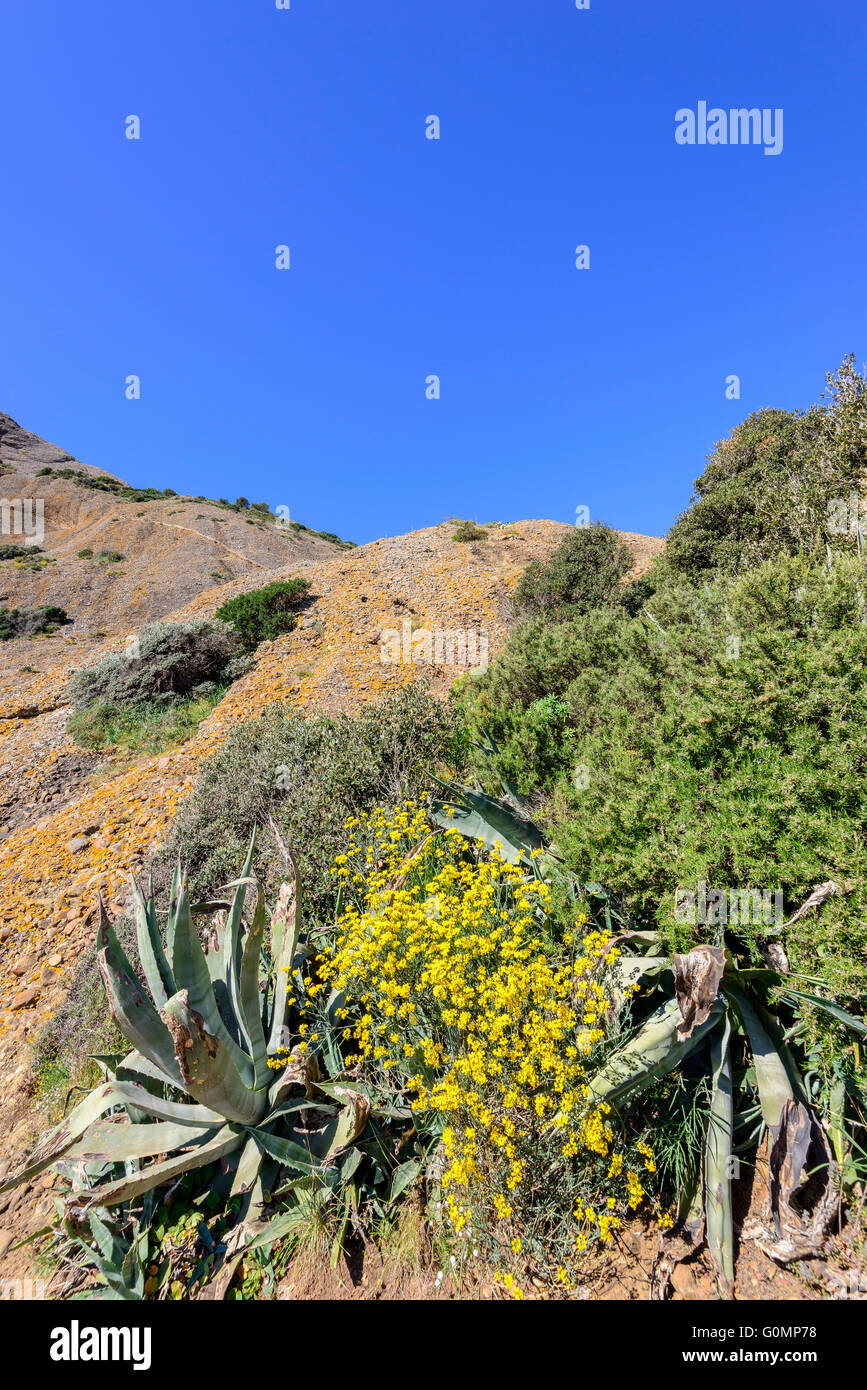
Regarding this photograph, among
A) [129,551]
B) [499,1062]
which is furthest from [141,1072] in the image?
[129,551]

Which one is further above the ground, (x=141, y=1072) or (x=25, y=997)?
(x=141, y=1072)

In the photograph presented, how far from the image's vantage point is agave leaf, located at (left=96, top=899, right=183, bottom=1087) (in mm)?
2658

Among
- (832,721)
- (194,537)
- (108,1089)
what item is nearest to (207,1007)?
(108,1089)

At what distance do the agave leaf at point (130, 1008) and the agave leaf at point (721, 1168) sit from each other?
2.54m

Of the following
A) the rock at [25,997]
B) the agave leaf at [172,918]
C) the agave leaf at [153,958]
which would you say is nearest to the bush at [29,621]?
the rock at [25,997]

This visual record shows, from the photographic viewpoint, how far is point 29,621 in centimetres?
1969

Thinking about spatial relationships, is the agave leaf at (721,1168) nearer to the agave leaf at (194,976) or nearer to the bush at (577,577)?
the agave leaf at (194,976)

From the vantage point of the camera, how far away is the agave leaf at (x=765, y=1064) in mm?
2426

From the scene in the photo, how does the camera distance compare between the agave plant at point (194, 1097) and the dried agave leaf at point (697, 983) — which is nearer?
the dried agave leaf at point (697, 983)

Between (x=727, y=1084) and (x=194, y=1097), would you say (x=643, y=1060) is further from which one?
(x=194, y=1097)

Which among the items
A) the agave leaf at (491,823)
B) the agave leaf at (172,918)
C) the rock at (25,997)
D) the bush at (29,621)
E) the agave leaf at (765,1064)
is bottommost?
the rock at (25,997)
